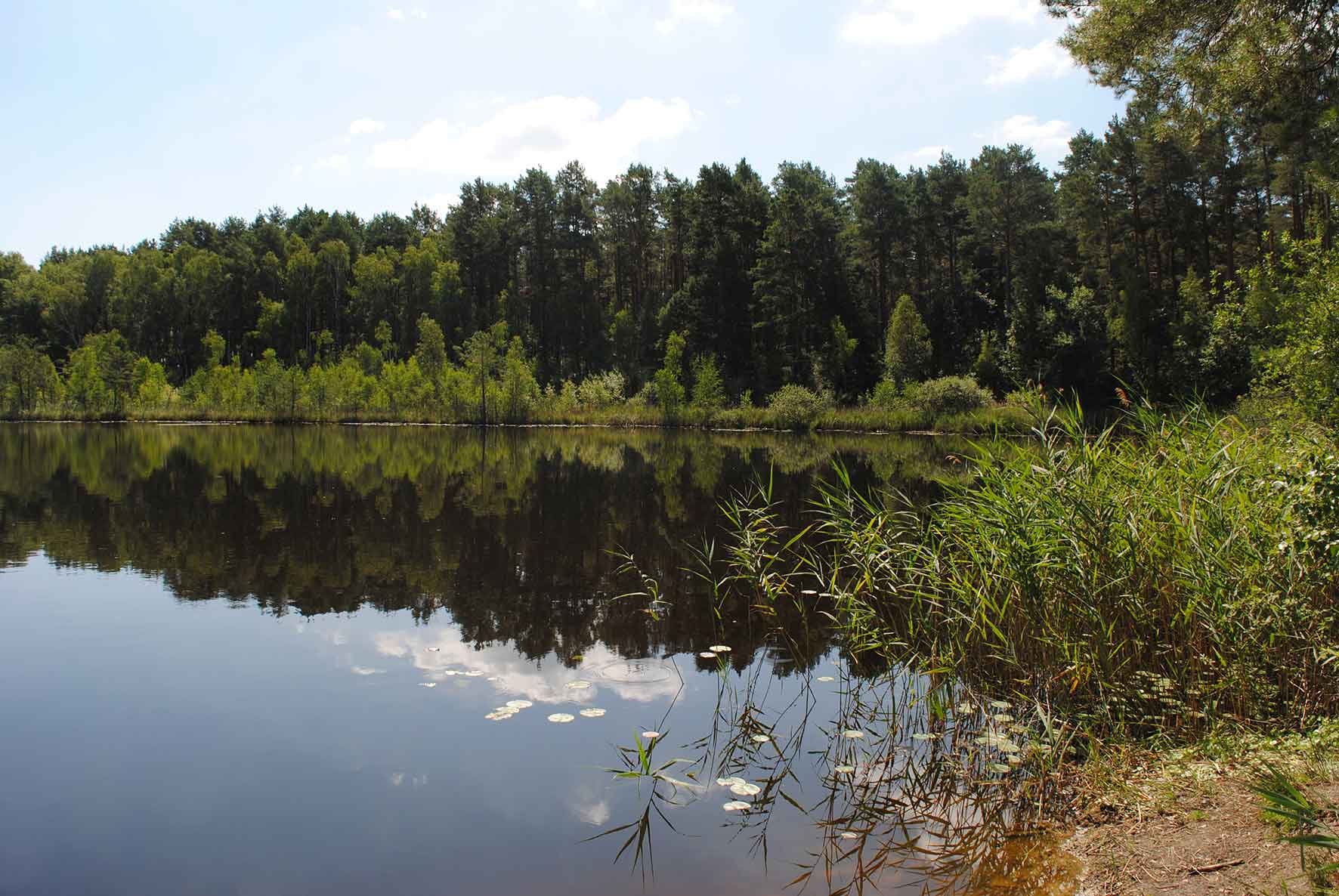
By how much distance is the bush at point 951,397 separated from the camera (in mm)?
45219

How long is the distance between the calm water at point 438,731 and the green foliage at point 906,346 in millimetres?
39839

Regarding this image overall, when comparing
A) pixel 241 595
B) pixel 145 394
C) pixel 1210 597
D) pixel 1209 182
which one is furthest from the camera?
pixel 145 394

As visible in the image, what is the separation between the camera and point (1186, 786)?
4.43 m

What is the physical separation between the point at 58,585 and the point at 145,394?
54861 mm

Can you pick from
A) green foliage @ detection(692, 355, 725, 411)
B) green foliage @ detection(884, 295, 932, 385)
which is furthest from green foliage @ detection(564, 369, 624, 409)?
green foliage @ detection(884, 295, 932, 385)

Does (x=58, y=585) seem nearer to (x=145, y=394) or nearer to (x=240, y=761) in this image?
(x=240, y=761)

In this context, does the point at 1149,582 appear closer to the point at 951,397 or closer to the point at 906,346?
the point at 951,397

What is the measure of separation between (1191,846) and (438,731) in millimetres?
4940

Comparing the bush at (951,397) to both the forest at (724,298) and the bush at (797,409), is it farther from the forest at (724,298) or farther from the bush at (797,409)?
the bush at (797,409)

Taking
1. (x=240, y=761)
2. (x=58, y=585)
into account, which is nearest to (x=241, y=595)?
(x=58, y=585)

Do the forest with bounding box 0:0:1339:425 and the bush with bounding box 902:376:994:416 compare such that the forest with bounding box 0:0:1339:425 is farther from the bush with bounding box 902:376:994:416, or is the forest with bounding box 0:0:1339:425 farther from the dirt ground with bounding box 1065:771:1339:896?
the dirt ground with bounding box 1065:771:1339:896

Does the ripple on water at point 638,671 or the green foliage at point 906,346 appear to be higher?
the green foliage at point 906,346

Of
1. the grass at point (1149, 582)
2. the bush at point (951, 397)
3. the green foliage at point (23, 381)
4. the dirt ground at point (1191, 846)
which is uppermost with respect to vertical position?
the green foliage at point (23, 381)

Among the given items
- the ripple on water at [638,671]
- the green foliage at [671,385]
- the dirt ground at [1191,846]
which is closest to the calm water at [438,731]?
the ripple on water at [638,671]
